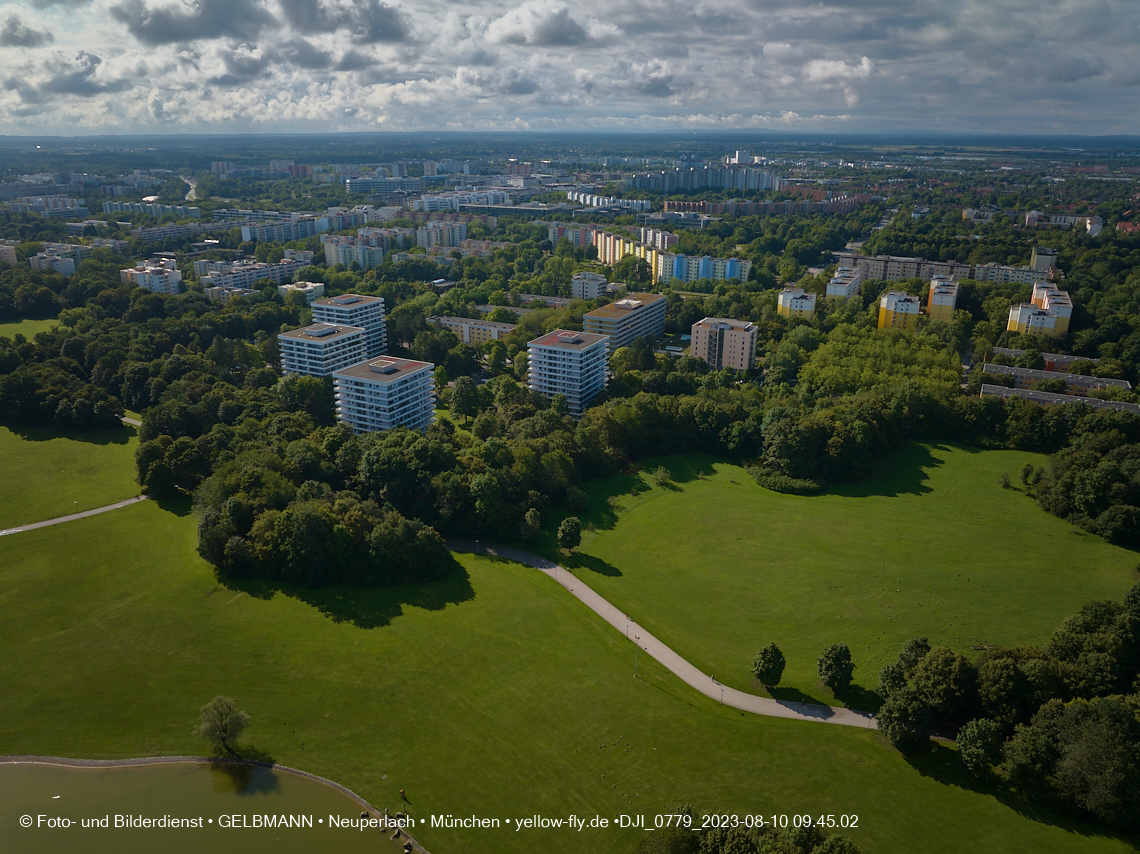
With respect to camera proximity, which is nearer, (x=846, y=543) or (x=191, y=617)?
(x=191, y=617)

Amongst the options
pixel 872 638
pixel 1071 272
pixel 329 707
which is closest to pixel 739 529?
pixel 872 638

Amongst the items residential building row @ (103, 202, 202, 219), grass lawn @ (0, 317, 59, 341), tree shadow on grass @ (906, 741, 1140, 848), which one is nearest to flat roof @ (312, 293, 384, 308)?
grass lawn @ (0, 317, 59, 341)

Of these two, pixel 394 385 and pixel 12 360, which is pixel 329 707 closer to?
pixel 394 385

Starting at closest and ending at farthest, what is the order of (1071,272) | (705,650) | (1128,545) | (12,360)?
(705,650), (1128,545), (12,360), (1071,272)

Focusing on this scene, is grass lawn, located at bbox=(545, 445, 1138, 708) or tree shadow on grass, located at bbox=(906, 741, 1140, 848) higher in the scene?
grass lawn, located at bbox=(545, 445, 1138, 708)

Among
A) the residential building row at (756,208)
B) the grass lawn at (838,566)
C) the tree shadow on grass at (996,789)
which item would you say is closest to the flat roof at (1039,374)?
the grass lawn at (838,566)

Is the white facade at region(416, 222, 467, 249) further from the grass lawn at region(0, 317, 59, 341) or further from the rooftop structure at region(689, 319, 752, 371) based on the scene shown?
the rooftop structure at region(689, 319, 752, 371)

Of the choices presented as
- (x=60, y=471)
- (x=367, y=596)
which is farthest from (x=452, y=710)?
(x=60, y=471)
